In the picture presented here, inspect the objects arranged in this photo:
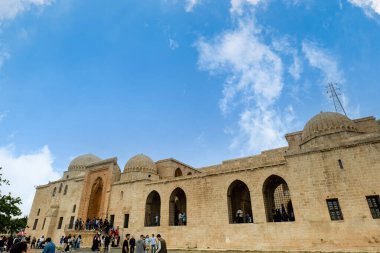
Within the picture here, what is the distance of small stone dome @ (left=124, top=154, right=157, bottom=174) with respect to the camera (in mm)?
28505

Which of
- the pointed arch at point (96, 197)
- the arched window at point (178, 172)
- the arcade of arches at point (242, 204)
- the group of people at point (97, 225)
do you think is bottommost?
the group of people at point (97, 225)

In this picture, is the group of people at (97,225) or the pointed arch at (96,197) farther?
the pointed arch at (96,197)

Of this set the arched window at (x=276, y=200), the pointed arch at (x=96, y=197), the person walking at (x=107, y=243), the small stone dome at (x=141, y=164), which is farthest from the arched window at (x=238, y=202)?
the pointed arch at (x=96, y=197)

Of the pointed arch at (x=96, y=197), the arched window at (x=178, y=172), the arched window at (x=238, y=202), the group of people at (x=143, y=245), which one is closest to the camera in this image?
the group of people at (x=143, y=245)

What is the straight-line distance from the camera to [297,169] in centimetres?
1725

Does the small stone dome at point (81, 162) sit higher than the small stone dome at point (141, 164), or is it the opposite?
the small stone dome at point (81, 162)

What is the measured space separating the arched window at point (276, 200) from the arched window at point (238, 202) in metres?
1.80

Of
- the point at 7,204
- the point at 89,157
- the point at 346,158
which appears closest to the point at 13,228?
the point at 7,204

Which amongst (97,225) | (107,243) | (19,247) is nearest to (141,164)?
(97,225)

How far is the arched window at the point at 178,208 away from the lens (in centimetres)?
2173

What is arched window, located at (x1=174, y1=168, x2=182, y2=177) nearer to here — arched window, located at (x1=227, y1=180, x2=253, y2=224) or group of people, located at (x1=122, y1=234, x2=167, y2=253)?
arched window, located at (x1=227, y1=180, x2=253, y2=224)

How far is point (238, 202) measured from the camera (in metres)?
22.0

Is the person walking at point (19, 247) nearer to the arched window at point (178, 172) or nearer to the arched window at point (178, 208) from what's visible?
the arched window at point (178, 208)

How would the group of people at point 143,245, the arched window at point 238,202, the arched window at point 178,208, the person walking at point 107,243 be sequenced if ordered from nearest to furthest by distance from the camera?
the group of people at point 143,245 → the person walking at point 107,243 → the arched window at point 238,202 → the arched window at point 178,208
